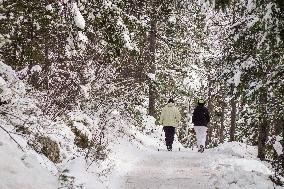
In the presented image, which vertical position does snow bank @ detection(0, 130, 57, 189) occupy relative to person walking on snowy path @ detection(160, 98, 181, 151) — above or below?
below

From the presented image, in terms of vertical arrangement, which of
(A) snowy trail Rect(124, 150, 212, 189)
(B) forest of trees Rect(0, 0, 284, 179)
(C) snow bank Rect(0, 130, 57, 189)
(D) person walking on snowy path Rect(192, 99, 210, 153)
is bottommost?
(A) snowy trail Rect(124, 150, 212, 189)

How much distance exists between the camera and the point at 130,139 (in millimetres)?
16734

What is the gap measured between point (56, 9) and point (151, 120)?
55.0 feet

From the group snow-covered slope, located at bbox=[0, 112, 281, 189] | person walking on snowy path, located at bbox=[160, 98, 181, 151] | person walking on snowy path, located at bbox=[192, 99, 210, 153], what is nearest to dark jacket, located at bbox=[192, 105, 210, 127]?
person walking on snowy path, located at bbox=[192, 99, 210, 153]

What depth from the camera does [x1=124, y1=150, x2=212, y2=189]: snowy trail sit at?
9.30 m

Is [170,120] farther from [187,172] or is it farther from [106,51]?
[106,51]

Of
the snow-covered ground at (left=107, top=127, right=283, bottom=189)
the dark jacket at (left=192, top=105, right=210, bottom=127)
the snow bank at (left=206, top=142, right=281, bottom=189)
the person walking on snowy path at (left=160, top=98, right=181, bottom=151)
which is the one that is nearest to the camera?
the snow bank at (left=206, top=142, right=281, bottom=189)

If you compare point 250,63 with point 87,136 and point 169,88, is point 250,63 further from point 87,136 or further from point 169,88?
point 169,88

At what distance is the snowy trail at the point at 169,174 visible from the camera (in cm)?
930

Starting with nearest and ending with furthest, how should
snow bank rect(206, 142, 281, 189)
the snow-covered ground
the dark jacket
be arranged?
snow bank rect(206, 142, 281, 189) → the snow-covered ground → the dark jacket

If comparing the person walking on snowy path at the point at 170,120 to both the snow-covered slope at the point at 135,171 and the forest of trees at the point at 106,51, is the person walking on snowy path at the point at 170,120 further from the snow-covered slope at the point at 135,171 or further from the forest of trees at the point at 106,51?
the snow-covered slope at the point at 135,171

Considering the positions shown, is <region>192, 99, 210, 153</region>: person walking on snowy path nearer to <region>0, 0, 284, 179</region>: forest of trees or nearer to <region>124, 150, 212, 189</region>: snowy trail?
<region>0, 0, 284, 179</region>: forest of trees

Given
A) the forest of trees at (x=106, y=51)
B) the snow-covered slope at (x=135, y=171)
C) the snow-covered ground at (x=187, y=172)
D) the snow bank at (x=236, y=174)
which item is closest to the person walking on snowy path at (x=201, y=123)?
the snow-covered slope at (x=135, y=171)

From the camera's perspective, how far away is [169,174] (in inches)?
416
